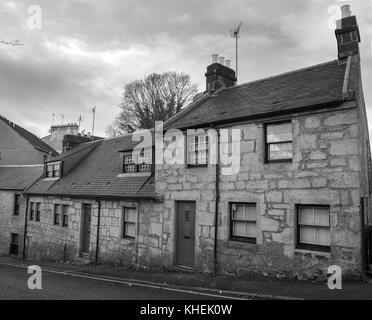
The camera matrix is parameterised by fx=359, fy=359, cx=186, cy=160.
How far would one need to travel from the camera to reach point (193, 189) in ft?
44.5

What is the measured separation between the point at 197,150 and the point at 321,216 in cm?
514

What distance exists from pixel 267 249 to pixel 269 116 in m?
4.28

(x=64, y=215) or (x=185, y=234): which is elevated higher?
(x=64, y=215)

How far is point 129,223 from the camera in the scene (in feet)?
53.9

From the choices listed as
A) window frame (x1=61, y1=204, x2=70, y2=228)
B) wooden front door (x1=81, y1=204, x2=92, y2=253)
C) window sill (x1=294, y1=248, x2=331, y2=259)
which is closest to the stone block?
window sill (x1=294, y1=248, x2=331, y2=259)

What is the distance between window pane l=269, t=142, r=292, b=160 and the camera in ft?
37.7

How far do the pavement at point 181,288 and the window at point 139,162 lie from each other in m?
5.64

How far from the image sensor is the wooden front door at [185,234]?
44.6 ft

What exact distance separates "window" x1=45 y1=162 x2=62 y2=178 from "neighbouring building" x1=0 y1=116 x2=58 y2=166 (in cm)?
1011

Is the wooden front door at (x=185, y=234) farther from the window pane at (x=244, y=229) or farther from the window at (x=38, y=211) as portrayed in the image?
the window at (x=38, y=211)

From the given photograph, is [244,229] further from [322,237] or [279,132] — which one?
[279,132]

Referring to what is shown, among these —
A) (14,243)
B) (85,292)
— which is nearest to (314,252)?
(85,292)

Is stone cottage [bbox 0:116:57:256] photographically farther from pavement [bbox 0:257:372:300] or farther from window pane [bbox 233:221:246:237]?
window pane [bbox 233:221:246:237]
